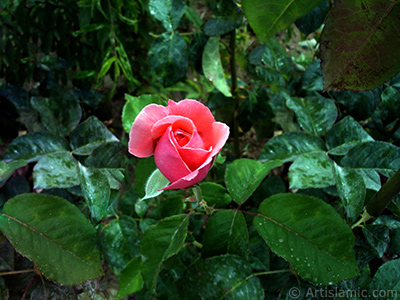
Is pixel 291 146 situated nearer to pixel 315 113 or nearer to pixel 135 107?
pixel 315 113

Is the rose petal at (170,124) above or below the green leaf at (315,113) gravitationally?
above

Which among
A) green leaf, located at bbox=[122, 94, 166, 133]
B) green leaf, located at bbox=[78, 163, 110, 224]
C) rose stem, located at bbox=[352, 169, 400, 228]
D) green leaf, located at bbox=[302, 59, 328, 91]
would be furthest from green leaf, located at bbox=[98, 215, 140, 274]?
green leaf, located at bbox=[302, 59, 328, 91]

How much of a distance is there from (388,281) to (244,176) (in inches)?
11.3

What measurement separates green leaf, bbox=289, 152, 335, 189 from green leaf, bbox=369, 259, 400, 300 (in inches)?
6.3

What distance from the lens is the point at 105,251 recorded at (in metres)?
0.64

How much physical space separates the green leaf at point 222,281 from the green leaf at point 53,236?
0.15 m

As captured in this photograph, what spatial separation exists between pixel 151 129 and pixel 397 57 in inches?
11.4

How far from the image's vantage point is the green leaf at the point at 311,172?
617mm

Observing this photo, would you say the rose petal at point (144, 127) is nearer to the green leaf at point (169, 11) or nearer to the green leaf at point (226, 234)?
the green leaf at point (226, 234)

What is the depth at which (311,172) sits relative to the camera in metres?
0.64

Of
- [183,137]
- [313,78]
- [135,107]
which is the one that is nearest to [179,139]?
[183,137]

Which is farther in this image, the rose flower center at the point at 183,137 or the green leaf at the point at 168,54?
the green leaf at the point at 168,54

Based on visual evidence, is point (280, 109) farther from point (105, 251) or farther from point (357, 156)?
point (105, 251)

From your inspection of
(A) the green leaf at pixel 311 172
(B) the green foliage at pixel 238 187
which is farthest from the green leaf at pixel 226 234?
(A) the green leaf at pixel 311 172
